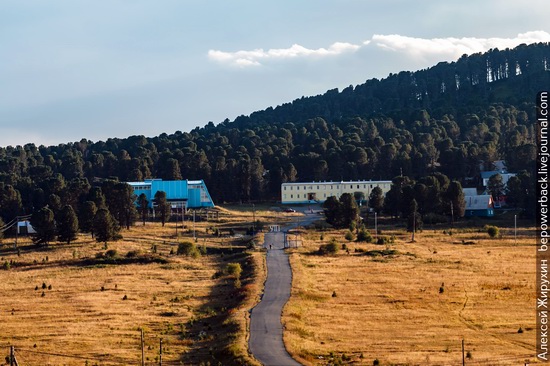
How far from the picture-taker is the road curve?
36.6 meters

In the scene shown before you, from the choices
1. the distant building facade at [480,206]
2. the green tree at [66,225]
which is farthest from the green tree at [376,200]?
the green tree at [66,225]

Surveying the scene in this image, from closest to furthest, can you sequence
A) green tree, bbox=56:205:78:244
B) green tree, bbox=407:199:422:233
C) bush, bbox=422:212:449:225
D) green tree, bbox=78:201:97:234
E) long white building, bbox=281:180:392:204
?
green tree, bbox=56:205:78:244 → green tree, bbox=78:201:97:234 → green tree, bbox=407:199:422:233 → bush, bbox=422:212:449:225 → long white building, bbox=281:180:392:204

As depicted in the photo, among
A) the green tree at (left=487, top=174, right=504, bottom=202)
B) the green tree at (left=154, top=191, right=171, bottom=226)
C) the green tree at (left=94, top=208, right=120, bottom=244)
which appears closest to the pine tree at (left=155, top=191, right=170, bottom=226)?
the green tree at (left=154, top=191, right=171, bottom=226)

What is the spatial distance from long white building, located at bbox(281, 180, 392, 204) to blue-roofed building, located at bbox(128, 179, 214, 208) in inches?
638

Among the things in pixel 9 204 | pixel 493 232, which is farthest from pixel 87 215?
pixel 493 232

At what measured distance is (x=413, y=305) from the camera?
52844mm

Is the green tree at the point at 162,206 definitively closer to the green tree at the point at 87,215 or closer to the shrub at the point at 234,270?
the green tree at the point at 87,215

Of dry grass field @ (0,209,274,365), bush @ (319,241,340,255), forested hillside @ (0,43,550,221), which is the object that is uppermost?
forested hillside @ (0,43,550,221)

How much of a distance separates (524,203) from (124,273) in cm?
6798

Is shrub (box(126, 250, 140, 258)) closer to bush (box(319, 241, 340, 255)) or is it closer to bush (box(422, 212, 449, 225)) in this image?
bush (box(319, 241, 340, 255))

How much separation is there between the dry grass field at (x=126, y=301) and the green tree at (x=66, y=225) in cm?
118

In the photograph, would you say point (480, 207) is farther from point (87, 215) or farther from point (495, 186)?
point (87, 215)

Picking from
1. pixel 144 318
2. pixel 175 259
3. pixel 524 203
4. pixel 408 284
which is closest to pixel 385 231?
pixel 524 203

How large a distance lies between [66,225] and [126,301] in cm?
3602
